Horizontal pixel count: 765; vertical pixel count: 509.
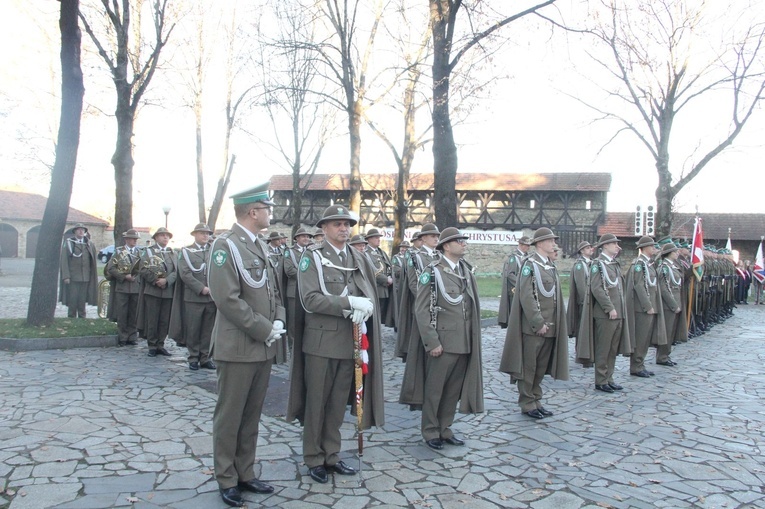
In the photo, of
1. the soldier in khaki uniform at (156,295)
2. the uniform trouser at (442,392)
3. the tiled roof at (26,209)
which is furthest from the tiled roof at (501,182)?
the uniform trouser at (442,392)

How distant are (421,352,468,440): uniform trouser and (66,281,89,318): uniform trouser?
393 inches

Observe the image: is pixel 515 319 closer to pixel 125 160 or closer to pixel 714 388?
pixel 714 388

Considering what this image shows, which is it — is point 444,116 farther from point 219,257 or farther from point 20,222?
point 20,222

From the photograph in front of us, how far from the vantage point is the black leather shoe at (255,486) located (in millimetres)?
4449

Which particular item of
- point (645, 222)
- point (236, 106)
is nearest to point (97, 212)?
point (236, 106)

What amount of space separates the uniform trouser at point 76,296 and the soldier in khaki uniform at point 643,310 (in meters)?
11.2

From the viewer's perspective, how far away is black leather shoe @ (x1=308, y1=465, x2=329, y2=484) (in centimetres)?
472

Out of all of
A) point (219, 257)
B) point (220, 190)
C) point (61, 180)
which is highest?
point (220, 190)

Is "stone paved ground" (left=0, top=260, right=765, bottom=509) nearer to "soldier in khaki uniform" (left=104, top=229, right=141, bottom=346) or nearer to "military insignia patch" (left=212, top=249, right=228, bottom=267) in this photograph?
"military insignia patch" (left=212, top=249, right=228, bottom=267)

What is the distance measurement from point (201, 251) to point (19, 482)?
4980 mm

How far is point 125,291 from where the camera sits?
10492 mm

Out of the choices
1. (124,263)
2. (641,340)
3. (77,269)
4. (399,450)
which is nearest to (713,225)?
(641,340)

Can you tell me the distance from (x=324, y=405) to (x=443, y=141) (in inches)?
321

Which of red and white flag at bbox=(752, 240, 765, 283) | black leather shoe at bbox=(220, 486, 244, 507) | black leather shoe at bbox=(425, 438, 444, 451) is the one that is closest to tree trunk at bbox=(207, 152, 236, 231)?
black leather shoe at bbox=(425, 438, 444, 451)
